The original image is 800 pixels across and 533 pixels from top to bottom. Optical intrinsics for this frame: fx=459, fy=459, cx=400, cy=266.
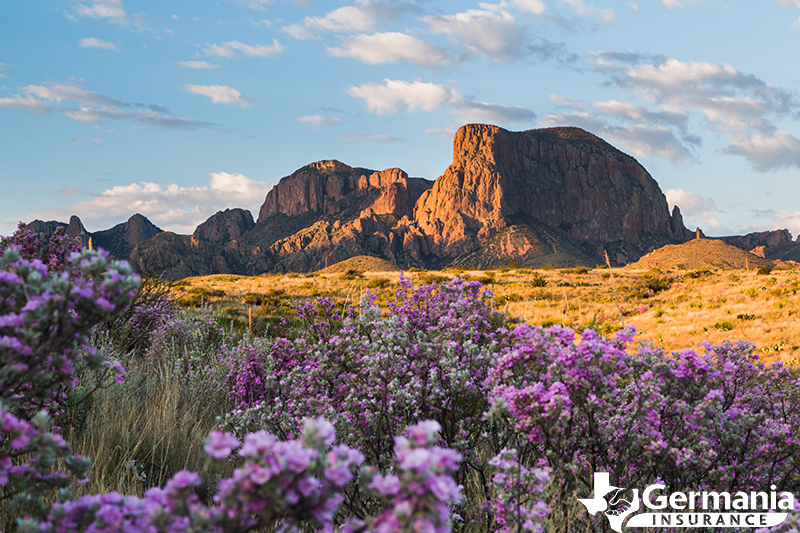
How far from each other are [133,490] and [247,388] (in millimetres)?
1864

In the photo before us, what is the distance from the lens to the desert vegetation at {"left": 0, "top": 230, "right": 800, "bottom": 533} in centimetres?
143

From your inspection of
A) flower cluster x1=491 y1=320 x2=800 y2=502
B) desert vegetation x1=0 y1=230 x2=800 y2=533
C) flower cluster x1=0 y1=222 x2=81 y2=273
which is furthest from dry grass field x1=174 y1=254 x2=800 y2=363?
flower cluster x1=491 y1=320 x2=800 y2=502

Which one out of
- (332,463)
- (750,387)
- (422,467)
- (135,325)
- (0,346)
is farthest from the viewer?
(135,325)

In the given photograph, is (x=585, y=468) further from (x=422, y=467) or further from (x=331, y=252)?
(x=331, y=252)

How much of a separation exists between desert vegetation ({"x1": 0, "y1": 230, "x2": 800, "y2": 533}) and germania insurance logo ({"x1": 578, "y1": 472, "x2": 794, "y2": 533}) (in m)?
0.15

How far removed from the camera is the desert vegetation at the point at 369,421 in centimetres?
143

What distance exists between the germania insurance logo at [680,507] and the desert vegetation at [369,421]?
151 mm

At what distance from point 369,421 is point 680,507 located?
2595mm

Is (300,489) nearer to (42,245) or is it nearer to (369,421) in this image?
(369,421)

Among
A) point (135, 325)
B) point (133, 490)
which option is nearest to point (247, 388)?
point (133, 490)

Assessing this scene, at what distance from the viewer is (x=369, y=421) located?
147 inches

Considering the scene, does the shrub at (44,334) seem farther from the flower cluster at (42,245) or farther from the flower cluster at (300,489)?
the flower cluster at (42,245)

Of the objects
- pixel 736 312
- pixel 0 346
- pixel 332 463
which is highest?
pixel 0 346

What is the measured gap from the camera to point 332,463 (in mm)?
1402
